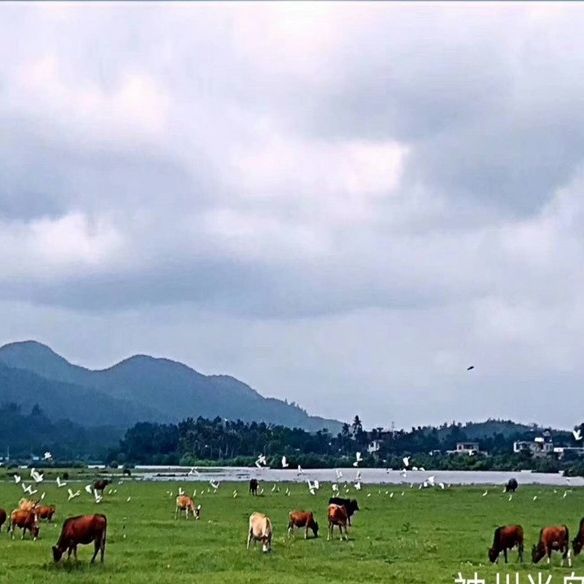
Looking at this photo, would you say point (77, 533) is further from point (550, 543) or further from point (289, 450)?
point (289, 450)

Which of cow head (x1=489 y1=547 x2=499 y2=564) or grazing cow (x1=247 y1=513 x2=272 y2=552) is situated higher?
grazing cow (x1=247 y1=513 x2=272 y2=552)

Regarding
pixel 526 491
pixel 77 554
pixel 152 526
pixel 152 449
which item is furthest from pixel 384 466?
pixel 77 554

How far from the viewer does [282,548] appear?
28359 millimetres

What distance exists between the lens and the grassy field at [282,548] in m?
23.4

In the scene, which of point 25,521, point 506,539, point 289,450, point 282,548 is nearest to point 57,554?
point 282,548

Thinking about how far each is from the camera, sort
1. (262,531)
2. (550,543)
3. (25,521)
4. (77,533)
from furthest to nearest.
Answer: (25,521), (262,531), (550,543), (77,533)

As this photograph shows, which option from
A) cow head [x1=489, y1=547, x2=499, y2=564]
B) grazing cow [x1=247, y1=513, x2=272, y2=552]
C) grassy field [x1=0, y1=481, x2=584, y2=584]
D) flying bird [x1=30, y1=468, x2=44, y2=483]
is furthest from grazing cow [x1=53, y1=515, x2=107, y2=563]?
flying bird [x1=30, y1=468, x2=44, y2=483]

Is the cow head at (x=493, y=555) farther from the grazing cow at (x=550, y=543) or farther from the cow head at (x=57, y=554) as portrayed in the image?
A: the cow head at (x=57, y=554)

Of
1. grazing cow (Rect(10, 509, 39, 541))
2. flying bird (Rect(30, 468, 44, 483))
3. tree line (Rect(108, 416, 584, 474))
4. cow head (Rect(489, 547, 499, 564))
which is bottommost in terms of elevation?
cow head (Rect(489, 547, 499, 564))

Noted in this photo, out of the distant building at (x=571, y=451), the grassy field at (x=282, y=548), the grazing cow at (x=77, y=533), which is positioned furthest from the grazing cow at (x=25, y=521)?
the distant building at (x=571, y=451)

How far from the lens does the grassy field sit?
920 inches

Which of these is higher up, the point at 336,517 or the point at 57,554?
the point at 336,517

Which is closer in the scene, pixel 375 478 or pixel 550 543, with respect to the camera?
pixel 550 543

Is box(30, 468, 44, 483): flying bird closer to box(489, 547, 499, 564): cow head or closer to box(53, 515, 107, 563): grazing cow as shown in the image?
box(53, 515, 107, 563): grazing cow
